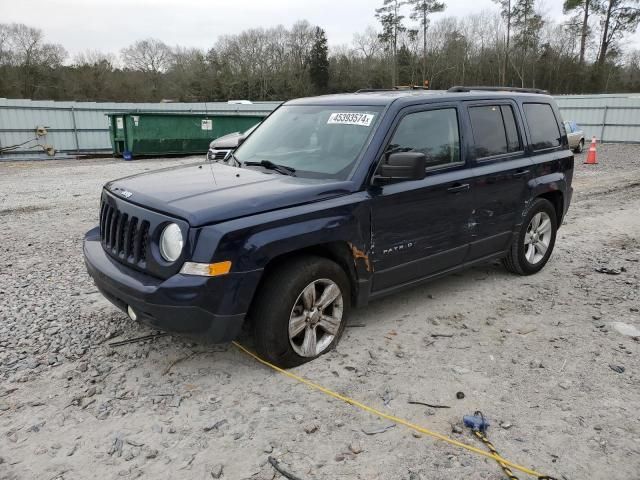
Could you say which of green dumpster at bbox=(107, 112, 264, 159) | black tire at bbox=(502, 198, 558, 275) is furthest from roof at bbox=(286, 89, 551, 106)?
green dumpster at bbox=(107, 112, 264, 159)

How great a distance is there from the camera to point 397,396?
334cm

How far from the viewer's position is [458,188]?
439 centimetres

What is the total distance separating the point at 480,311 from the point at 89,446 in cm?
340

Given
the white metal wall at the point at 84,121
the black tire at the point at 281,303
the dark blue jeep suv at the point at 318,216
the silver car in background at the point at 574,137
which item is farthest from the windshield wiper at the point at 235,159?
the silver car in background at the point at 574,137

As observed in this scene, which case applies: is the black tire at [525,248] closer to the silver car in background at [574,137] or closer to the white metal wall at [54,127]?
the silver car in background at [574,137]

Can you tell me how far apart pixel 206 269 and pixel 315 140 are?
5.50ft

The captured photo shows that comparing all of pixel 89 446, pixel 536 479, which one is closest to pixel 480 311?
pixel 536 479

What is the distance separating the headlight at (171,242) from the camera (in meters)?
3.13

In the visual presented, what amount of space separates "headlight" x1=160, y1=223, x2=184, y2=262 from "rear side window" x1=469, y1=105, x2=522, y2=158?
2.87m

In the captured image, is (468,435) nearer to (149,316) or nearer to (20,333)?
(149,316)

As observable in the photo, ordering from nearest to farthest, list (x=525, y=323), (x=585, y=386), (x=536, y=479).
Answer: (x=536, y=479) < (x=585, y=386) < (x=525, y=323)

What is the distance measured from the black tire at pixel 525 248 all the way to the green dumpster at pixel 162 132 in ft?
52.6

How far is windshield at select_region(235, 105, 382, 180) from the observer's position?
12.9 ft

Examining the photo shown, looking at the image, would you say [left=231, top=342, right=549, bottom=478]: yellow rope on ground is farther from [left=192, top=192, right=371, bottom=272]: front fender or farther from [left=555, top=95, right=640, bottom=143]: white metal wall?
[left=555, top=95, right=640, bottom=143]: white metal wall
